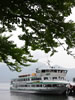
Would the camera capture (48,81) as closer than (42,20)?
No

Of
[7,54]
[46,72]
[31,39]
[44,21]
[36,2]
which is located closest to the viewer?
[36,2]

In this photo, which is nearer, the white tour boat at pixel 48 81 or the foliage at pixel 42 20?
the foliage at pixel 42 20

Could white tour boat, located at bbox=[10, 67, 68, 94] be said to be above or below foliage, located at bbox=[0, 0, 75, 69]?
above

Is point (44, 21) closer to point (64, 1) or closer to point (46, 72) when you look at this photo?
point (64, 1)

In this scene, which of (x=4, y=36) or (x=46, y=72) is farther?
(x=46, y=72)

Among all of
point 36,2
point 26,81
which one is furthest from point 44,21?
point 26,81

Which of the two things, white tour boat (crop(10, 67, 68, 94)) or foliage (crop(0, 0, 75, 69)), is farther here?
white tour boat (crop(10, 67, 68, 94))

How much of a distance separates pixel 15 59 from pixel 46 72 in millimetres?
52072

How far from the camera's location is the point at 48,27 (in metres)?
4.30

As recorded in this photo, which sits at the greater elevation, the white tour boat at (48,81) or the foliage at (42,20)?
the white tour boat at (48,81)

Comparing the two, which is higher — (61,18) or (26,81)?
(26,81)

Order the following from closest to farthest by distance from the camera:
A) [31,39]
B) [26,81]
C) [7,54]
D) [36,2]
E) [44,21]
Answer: [36,2] < [44,21] < [31,39] < [7,54] < [26,81]

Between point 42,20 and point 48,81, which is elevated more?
point 48,81

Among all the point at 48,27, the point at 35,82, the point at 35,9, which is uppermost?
the point at 35,82
